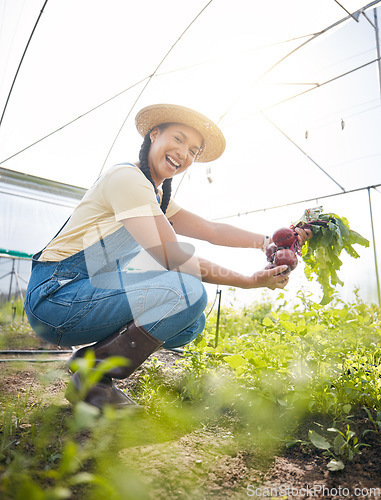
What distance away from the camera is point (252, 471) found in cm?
116

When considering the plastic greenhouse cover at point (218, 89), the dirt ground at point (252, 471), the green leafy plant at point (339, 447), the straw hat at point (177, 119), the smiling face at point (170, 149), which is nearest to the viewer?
the dirt ground at point (252, 471)

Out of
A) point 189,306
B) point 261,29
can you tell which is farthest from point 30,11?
point 189,306

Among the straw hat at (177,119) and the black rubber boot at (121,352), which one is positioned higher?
the straw hat at (177,119)

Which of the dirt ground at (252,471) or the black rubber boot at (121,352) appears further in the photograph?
the black rubber boot at (121,352)

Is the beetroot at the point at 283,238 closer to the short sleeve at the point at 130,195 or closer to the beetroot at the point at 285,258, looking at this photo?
the beetroot at the point at 285,258

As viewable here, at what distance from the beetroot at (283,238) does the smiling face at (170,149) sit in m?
0.66

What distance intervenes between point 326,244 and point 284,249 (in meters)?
0.35

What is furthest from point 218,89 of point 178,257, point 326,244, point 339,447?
point 339,447

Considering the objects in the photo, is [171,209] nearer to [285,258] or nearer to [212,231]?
[212,231]

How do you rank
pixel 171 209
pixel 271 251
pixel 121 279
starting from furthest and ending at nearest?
pixel 171 209 → pixel 271 251 → pixel 121 279

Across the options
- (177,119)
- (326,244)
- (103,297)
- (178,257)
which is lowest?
(103,297)

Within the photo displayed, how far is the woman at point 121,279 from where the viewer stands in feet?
4.89

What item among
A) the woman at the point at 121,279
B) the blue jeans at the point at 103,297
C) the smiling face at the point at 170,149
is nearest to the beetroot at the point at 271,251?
the woman at the point at 121,279

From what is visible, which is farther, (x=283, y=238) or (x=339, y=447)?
(x=283, y=238)
